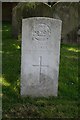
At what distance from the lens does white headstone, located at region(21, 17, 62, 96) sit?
→ 20.1ft

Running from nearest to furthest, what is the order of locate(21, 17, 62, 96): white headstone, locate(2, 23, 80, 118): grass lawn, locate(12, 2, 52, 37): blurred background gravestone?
locate(2, 23, 80, 118): grass lawn
locate(21, 17, 62, 96): white headstone
locate(12, 2, 52, 37): blurred background gravestone

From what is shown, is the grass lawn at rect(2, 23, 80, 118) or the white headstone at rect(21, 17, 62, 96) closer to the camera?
the grass lawn at rect(2, 23, 80, 118)

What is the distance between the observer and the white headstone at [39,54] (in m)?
6.12

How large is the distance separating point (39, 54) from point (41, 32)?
0.42 m

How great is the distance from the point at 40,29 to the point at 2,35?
831cm

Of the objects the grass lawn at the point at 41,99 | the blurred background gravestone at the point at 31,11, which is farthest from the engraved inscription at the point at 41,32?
the blurred background gravestone at the point at 31,11

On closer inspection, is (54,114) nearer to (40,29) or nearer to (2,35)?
(40,29)

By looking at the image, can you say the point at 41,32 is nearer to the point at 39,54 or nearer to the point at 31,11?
the point at 39,54

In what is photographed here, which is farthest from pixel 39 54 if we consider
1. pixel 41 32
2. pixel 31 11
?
pixel 31 11

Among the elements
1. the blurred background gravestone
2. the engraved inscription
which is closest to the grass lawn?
the engraved inscription

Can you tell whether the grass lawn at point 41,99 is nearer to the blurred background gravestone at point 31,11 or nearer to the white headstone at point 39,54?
the white headstone at point 39,54

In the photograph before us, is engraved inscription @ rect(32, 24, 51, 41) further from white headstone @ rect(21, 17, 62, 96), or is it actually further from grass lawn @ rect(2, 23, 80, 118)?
grass lawn @ rect(2, 23, 80, 118)

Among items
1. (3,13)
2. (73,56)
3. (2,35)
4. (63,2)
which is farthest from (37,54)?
(3,13)

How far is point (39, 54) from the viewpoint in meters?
6.21
